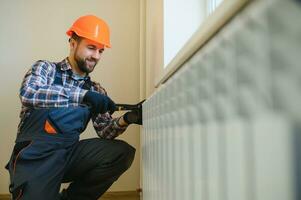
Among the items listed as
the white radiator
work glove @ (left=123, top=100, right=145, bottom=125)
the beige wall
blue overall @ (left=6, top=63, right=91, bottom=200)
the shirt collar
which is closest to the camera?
the white radiator

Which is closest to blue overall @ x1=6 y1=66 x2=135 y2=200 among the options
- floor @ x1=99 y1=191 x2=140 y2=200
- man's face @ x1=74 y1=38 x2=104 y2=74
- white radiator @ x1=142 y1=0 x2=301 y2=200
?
man's face @ x1=74 y1=38 x2=104 y2=74

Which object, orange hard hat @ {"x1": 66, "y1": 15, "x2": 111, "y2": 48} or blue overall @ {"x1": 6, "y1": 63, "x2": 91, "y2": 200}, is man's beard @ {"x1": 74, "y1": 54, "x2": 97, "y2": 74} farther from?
blue overall @ {"x1": 6, "y1": 63, "x2": 91, "y2": 200}

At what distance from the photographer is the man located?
3.61 feet

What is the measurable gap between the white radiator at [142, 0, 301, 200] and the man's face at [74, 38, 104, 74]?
952 millimetres

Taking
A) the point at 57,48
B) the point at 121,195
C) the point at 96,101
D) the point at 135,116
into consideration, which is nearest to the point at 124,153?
the point at 135,116

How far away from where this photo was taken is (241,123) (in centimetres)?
Answer: 29

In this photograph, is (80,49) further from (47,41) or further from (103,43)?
(47,41)

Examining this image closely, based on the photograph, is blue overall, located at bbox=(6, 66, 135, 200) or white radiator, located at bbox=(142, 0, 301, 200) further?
blue overall, located at bbox=(6, 66, 135, 200)

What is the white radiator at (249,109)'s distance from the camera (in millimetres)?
227

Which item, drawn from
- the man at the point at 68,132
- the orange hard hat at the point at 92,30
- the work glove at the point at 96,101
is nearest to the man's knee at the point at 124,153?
the man at the point at 68,132

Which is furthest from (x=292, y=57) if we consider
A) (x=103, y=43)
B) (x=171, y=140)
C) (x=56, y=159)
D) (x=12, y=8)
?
(x=12, y=8)

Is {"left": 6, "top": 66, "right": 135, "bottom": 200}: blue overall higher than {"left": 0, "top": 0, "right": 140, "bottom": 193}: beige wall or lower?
lower

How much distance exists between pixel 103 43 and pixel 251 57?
116cm

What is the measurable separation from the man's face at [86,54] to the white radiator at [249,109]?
37.5 inches
